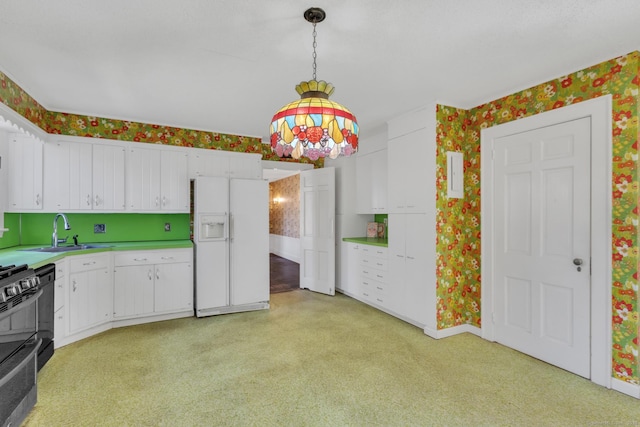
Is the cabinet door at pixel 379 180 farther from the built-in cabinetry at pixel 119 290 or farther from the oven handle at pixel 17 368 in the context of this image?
the oven handle at pixel 17 368

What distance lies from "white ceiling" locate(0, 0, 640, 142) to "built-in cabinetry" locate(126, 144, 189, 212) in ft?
2.59

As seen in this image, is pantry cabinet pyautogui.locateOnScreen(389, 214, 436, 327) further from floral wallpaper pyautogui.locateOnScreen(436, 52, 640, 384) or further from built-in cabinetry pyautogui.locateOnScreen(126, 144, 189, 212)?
built-in cabinetry pyautogui.locateOnScreen(126, 144, 189, 212)

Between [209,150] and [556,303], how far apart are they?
4253 mm

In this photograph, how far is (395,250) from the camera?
13.0ft

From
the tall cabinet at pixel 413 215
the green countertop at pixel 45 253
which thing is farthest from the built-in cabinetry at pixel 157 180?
the tall cabinet at pixel 413 215

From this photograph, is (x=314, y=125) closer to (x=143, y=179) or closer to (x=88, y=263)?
(x=88, y=263)

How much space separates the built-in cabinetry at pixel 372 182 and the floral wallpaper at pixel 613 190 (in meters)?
1.19

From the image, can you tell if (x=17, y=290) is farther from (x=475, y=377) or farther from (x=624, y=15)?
(x=624, y=15)

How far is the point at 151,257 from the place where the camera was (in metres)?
3.80

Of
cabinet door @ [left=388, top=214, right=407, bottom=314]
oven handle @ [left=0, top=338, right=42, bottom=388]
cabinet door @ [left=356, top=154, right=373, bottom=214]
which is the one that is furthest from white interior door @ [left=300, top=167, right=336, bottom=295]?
oven handle @ [left=0, top=338, right=42, bottom=388]

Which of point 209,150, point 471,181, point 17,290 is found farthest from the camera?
point 209,150

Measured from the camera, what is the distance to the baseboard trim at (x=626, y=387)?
231cm

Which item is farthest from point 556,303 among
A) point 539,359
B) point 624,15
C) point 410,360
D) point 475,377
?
point 624,15

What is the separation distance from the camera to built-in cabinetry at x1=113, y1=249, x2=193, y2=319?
12.1 feet
